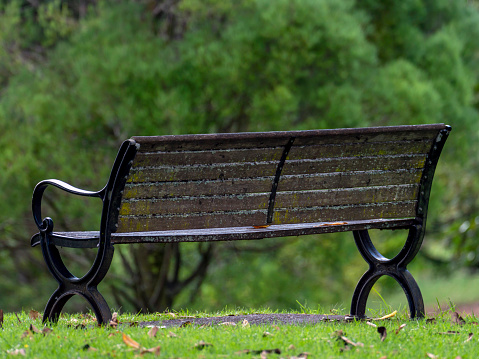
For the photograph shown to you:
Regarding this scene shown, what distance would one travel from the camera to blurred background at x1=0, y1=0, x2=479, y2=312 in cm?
805

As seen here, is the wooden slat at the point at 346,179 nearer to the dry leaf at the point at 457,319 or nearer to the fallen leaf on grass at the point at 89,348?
the dry leaf at the point at 457,319

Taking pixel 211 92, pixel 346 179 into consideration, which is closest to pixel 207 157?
pixel 346 179

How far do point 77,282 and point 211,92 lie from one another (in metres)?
4.94

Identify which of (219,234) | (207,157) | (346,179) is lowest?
(219,234)

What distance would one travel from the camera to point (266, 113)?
8.15 m

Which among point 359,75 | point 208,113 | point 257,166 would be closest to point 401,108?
point 359,75

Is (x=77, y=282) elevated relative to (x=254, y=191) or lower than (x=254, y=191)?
lower

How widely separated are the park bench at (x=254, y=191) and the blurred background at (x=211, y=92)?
4.19 meters

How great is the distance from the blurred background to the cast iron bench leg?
4.40 m

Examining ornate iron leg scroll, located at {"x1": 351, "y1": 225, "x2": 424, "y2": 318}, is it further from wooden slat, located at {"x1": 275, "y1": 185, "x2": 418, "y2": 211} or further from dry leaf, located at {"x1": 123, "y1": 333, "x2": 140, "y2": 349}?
dry leaf, located at {"x1": 123, "y1": 333, "x2": 140, "y2": 349}

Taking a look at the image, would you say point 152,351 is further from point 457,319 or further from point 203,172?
point 457,319

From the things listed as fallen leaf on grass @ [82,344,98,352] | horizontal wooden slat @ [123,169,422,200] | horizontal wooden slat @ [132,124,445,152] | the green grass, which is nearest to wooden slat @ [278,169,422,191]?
horizontal wooden slat @ [123,169,422,200]

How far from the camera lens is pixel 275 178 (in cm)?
355

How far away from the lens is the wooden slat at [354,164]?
3570 millimetres
